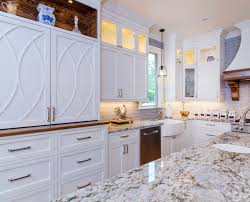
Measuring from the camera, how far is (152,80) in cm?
438

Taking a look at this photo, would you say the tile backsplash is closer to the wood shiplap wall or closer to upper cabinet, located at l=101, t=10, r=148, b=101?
upper cabinet, located at l=101, t=10, r=148, b=101

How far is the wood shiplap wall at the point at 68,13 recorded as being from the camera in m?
2.32

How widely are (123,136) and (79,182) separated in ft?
2.91

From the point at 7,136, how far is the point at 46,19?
1.30 meters

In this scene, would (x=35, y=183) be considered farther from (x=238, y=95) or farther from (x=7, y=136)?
(x=238, y=95)

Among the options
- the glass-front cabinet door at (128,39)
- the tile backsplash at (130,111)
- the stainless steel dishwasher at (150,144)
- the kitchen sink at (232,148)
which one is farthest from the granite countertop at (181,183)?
the glass-front cabinet door at (128,39)

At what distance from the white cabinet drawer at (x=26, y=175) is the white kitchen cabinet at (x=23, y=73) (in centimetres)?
38

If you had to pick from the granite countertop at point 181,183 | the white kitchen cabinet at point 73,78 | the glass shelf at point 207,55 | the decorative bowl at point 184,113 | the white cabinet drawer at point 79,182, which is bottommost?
the white cabinet drawer at point 79,182

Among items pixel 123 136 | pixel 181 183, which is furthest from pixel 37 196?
pixel 181 183

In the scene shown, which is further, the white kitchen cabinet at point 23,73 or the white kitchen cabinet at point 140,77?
the white kitchen cabinet at point 140,77

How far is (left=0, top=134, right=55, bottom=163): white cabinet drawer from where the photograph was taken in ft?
5.46

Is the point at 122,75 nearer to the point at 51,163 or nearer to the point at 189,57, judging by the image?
the point at 51,163

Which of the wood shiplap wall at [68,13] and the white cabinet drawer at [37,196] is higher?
the wood shiplap wall at [68,13]

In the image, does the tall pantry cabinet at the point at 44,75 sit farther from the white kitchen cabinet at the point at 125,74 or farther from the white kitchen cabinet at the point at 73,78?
the white kitchen cabinet at the point at 125,74
